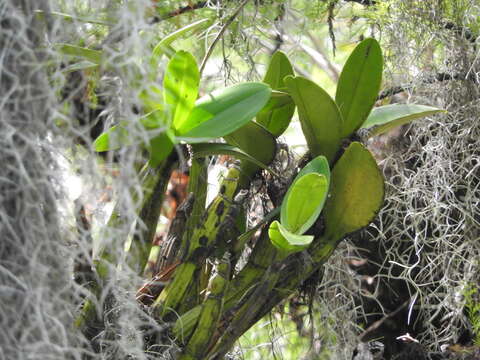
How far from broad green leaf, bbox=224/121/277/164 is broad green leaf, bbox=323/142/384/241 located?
0.09m

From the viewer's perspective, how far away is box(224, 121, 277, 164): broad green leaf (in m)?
0.80

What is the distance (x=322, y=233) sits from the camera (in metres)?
0.82

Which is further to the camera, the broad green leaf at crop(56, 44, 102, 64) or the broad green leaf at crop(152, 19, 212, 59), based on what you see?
the broad green leaf at crop(152, 19, 212, 59)

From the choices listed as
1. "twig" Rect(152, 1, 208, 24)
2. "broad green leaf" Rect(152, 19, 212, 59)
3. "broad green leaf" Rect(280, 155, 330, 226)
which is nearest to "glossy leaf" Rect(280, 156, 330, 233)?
"broad green leaf" Rect(280, 155, 330, 226)

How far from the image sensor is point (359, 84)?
82 cm

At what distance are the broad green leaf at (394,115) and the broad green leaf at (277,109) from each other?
0.34 feet

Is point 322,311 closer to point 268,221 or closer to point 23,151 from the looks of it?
point 268,221

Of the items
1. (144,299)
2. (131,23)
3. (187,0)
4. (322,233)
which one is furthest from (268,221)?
(187,0)

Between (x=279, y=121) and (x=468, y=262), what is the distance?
468mm

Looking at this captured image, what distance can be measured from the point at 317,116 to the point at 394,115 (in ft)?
0.39

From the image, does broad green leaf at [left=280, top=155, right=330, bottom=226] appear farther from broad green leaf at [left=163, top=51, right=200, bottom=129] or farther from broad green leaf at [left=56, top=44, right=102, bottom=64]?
broad green leaf at [left=56, top=44, right=102, bottom=64]

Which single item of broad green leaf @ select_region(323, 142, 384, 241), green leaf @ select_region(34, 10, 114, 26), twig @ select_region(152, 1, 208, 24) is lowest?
broad green leaf @ select_region(323, 142, 384, 241)

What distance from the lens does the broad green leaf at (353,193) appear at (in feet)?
2.54

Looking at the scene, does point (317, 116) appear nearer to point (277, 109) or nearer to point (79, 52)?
point (277, 109)
